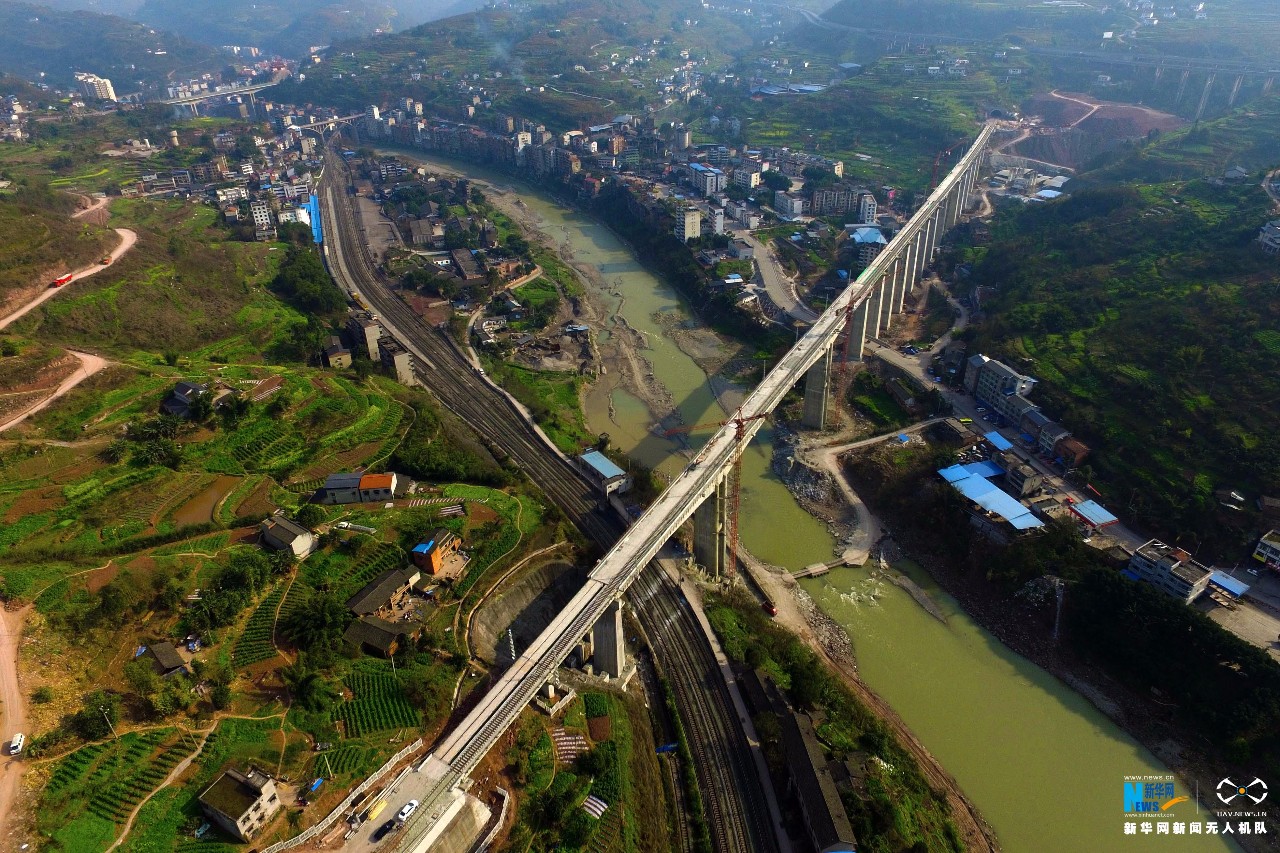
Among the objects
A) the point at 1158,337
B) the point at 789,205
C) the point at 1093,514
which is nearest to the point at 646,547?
the point at 1093,514

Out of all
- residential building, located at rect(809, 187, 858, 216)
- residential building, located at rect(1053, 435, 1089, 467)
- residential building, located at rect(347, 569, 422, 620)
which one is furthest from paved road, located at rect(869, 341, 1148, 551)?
residential building, located at rect(347, 569, 422, 620)

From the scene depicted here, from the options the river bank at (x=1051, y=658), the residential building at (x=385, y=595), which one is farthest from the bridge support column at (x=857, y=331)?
the residential building at (x=385, y=595)

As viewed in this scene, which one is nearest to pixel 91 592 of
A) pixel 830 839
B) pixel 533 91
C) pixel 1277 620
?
pixel 830 839

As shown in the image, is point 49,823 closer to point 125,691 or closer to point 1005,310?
point 125,691

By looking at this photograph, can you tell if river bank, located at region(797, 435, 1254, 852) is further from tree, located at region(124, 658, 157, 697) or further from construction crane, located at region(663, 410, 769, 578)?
tree, located at region(124, 658, 157, 697)

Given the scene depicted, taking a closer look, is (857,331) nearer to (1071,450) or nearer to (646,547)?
(1071,450)

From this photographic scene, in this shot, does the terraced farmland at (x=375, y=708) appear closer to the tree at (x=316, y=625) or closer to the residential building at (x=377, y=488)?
the tree at (x=316, y=625)
